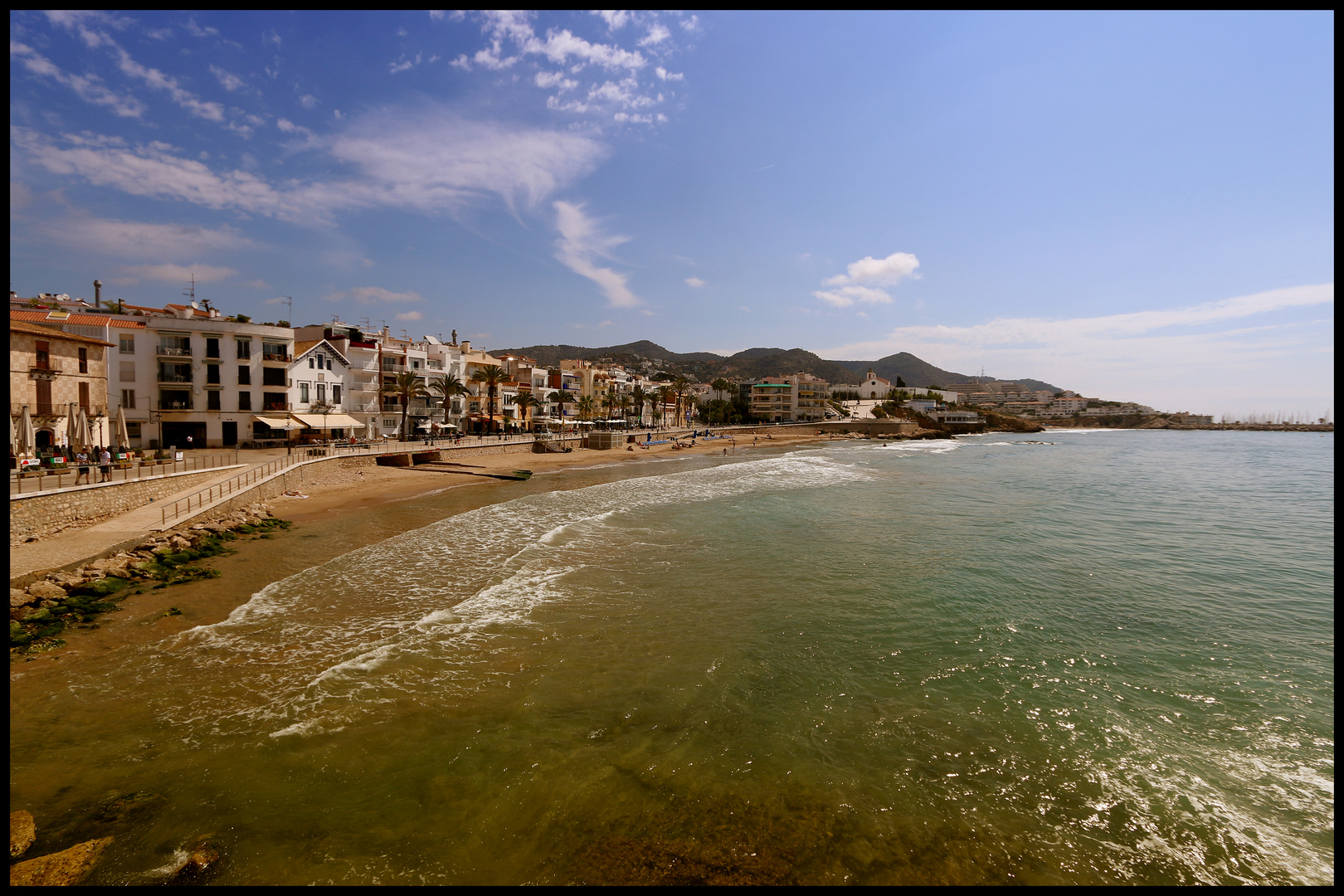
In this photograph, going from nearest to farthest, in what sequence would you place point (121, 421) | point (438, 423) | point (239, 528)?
point (239, 528) → point (121, 421) → point (438, 423)

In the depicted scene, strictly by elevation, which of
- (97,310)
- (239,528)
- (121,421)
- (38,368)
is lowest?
(239,528)

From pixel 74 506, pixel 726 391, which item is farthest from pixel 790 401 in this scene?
pixel 74 506

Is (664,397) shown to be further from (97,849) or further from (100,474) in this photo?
(97,849)

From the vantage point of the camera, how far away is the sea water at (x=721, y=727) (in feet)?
25.7

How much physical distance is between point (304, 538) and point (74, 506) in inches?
258

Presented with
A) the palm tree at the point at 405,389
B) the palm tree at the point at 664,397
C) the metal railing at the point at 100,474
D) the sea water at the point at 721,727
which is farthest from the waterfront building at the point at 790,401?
the sea water at the point at 721,727

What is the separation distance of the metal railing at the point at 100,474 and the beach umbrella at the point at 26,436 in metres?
1.75

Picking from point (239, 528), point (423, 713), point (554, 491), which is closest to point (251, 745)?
point (423, 713)

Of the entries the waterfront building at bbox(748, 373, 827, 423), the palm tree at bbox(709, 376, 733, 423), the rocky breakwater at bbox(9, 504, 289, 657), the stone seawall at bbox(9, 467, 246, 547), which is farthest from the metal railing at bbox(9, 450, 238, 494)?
the waterfront building at bbox(748, 373, 827, 423)

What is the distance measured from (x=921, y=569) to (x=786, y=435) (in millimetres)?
89977

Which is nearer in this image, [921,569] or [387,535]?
[921,569]

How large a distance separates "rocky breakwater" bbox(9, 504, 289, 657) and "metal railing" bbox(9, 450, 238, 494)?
12.8 ft

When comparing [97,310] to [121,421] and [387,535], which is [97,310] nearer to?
[121,421]

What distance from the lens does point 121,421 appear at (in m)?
29.8
